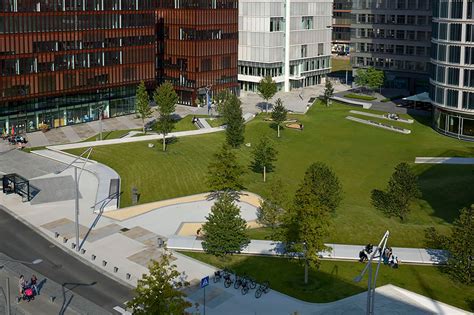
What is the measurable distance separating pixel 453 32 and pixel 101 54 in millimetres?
62847

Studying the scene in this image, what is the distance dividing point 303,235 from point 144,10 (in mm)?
81118

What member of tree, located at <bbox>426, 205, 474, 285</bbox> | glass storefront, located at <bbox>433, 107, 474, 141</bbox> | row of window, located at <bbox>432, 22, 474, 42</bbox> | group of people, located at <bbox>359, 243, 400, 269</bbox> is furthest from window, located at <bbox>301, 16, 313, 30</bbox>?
tree, located at <bbox>426, 205, 474, 285</bbox>

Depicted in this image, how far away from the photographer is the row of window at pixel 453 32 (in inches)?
4355

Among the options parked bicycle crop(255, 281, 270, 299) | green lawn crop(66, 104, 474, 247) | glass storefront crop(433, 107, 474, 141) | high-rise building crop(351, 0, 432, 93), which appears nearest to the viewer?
parked bicycle crop(255, 281, 270, 299)

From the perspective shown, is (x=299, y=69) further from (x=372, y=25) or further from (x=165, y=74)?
(x=165, y=74)

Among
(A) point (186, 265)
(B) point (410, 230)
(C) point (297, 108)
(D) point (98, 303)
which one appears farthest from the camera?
(C) point (297, 108)

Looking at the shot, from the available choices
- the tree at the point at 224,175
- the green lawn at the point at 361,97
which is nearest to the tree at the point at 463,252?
the tree at the point at 224,175

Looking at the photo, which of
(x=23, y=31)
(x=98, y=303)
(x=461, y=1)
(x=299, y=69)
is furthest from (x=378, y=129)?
(x=98, y=303)

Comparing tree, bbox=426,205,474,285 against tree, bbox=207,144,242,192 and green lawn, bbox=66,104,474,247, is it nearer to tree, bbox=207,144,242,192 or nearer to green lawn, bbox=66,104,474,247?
green lawn, bbox=66,104,474,247

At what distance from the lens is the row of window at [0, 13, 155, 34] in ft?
338

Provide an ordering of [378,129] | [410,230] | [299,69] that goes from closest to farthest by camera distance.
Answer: [410,230] → [378,129] → [299,69]

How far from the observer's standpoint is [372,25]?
168 meters

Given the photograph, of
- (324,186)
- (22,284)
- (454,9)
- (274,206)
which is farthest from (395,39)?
(22,284)

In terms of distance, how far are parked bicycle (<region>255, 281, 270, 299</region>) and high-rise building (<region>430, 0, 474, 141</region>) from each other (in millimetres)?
69805
